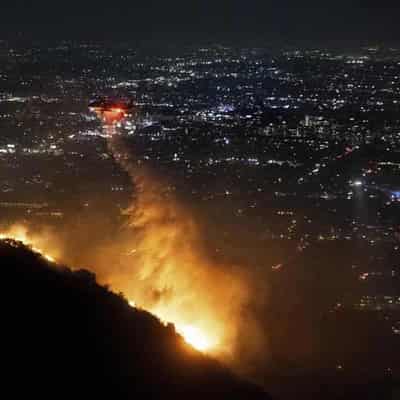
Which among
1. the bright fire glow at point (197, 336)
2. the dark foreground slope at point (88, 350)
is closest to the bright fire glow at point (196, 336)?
the bright fire glow at point (197, 336)

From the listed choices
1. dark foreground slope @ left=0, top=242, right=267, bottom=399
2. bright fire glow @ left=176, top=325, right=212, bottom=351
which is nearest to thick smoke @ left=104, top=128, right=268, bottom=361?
bright fire glow @ left=176, top=325, right=212, bottom=351

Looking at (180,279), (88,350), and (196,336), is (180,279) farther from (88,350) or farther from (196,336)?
(88,350)

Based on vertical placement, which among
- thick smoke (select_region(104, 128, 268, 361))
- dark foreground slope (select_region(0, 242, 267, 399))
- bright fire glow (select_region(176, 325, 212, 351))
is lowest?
dark foreground slope (select_region(0, 242, 267, 399))

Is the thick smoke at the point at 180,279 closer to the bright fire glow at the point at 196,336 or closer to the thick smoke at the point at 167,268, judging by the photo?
the thick smoke at the point at 167,268

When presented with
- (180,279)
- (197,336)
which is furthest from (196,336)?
(180,279)

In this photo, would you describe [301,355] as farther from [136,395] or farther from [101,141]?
[101,141]

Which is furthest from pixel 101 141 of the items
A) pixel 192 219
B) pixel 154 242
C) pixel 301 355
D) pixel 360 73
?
pixel 360 73

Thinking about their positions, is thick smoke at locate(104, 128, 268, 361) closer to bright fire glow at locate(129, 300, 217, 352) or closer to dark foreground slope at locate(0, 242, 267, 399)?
bright fire glow at locate(129, 300, 217, 352)

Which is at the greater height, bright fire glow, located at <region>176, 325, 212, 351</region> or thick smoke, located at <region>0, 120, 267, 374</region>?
thick smoke, located at <region>0, 120, 267, 374</region>
